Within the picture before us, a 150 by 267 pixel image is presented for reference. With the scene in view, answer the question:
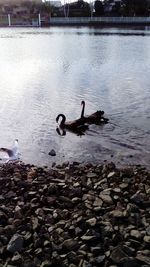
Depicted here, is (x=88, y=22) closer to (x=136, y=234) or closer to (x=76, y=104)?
(x=76, y=104)

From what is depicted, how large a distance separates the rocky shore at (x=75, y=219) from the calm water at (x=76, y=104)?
3.46 m

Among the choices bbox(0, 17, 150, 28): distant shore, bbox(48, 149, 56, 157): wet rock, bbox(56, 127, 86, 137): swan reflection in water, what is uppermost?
bbox(0, 17, 150, 28): distant shore

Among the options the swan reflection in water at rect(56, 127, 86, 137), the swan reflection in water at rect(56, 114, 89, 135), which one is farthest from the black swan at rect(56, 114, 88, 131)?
the swan reflection in water at rect(56, 127, 86, 137)

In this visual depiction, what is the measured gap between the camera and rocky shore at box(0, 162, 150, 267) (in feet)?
24.0

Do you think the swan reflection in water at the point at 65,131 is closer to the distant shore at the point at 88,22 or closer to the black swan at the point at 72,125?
the black swan at the point at 72,125

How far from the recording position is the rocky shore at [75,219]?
7312 millimetres

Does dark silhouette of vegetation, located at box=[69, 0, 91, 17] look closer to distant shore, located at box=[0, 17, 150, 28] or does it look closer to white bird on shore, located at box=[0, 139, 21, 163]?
distant shore, located at box=[0, 17, 150, 28]

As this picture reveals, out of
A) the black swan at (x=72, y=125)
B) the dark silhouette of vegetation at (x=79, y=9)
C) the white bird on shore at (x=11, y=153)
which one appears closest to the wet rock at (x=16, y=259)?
the white bird on shore at (x=11, y=153)

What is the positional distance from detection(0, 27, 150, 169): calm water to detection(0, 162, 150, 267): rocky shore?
3.46m

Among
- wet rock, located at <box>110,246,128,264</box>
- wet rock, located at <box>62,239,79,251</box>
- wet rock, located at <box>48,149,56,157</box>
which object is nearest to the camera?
wet rock, located at <box>110,246,128,264</box>

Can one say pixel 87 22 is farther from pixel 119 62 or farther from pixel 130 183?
pixel 130 183

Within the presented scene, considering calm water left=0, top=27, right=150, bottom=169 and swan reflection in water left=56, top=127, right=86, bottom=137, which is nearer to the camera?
calm water left=0, top=27, right=150, bottom=169

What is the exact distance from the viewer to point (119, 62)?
42156 mm

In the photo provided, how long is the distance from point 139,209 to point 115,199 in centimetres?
70
